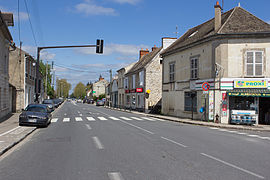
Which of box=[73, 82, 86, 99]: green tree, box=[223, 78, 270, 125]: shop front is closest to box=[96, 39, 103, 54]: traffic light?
box=[223, 78, 270, 125]: shop front

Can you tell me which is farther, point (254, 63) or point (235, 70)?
point (235, 70)

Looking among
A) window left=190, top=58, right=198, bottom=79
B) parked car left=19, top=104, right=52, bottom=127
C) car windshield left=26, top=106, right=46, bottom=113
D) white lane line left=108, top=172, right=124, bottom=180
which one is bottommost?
white lane line left=108, top=172, right=124, bottom=180

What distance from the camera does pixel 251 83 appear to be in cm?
2072

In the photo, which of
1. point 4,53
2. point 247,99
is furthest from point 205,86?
point 4,53

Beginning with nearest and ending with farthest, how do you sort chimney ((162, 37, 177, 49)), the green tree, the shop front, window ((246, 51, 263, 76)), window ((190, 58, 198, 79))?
the shop front
window ((246, 51, 263, 76))
window ((190, 58, 198, 79))
chimney ((162, 37, 177, 49))
the green tree

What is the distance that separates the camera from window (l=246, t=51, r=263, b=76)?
20.8 m

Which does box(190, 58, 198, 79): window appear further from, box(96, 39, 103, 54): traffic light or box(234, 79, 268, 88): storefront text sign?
box(96, 39, 103, 54): traffic light

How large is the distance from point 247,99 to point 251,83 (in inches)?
51.8

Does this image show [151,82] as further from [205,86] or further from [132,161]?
[132,161]

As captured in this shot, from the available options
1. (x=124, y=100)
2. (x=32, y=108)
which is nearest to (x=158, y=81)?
(x=124, y=100)

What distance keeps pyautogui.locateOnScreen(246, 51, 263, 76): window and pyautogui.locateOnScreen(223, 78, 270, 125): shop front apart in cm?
57

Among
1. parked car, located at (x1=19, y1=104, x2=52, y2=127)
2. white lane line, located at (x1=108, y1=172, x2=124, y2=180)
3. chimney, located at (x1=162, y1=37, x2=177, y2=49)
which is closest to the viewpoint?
white lane line, located at (x1=108, y1=172, x2=124, y2=180)

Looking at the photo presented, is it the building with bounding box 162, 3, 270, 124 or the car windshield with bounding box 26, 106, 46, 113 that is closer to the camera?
the car windshield with bounding box 26, 106, 46, 113

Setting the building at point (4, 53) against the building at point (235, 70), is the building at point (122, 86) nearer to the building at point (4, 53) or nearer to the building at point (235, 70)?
the building at point (4, 53)
